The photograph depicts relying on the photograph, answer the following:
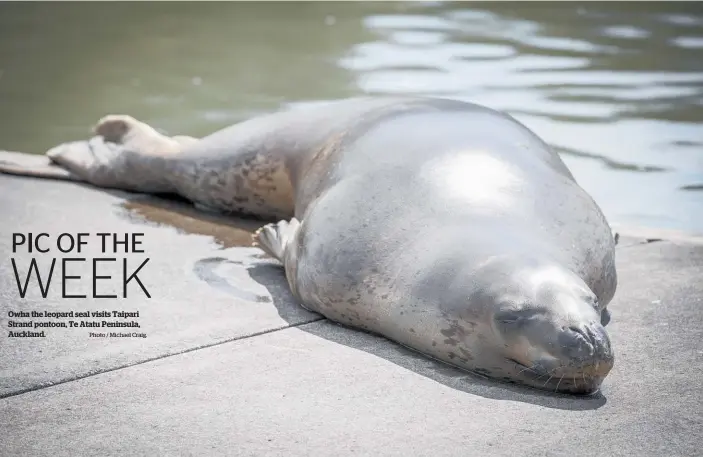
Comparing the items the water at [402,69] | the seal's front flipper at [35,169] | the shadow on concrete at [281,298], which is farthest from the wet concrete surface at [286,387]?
the water at [402,69]

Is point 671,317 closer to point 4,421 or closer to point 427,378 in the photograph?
point 427,378

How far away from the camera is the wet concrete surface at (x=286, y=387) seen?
2568 millimetres

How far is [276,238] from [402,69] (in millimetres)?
4096

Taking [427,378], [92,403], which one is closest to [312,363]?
[427,378]

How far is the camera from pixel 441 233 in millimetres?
3164

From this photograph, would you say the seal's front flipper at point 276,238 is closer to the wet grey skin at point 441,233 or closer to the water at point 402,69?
the wet grey skin at point 441,233

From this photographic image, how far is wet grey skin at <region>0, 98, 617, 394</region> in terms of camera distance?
2.86m

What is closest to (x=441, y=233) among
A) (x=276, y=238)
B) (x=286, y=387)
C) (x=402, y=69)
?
(x=286, y=387)

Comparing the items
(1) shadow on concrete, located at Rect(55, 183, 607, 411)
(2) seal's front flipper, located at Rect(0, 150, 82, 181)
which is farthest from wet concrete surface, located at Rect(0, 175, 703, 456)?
(2) seal's front flipper, located at Rect(0, 150, 82, 181)

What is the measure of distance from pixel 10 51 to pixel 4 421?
21.0 feet

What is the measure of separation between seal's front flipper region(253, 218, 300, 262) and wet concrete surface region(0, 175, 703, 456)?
0.23ft

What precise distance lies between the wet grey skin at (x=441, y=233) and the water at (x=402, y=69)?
1.60 m

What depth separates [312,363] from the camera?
3.03m

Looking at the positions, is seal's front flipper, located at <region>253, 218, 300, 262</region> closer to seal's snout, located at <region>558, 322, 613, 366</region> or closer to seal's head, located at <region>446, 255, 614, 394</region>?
seal's head, located at <region>446, 255, 614, 394</region>
